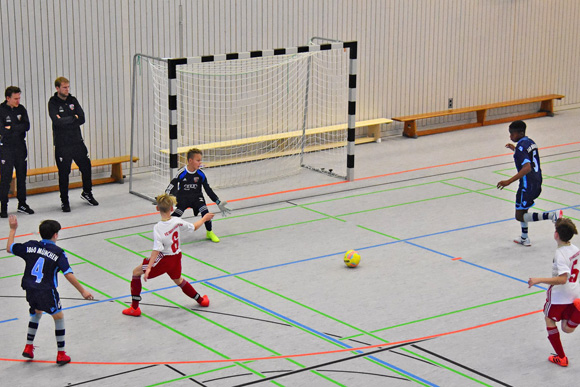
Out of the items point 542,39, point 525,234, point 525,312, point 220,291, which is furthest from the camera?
point 542,39

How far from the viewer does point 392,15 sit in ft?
68.5

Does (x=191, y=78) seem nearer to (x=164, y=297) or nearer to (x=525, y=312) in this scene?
(x=164, y=297)

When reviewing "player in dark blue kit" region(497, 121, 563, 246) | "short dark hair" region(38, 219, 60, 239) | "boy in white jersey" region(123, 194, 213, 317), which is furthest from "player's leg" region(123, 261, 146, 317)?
"player in dark blue kit" region(497, 121, 563, 246)

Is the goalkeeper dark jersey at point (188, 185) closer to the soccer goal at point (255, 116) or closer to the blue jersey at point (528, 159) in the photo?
the soccer goal at point (255, 116)

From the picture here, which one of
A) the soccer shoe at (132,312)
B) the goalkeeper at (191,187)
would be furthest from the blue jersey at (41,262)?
the goalkeeper at (191,187)

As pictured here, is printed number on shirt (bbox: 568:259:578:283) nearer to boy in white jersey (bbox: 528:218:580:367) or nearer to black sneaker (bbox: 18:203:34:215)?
boy in white jersey (bbox: 528:218:580:367)

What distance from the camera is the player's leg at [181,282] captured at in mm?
10906

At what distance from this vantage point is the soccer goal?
17.8 metres

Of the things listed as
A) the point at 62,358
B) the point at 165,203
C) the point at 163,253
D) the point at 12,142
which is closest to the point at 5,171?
the point at 12,142

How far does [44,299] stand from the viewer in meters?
9.45

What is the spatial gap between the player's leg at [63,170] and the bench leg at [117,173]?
1794mm

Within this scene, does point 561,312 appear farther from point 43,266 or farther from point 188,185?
point 188,185

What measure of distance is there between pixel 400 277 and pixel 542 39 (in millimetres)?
13259

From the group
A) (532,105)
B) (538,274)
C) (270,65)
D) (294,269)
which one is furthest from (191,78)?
(532,105)
